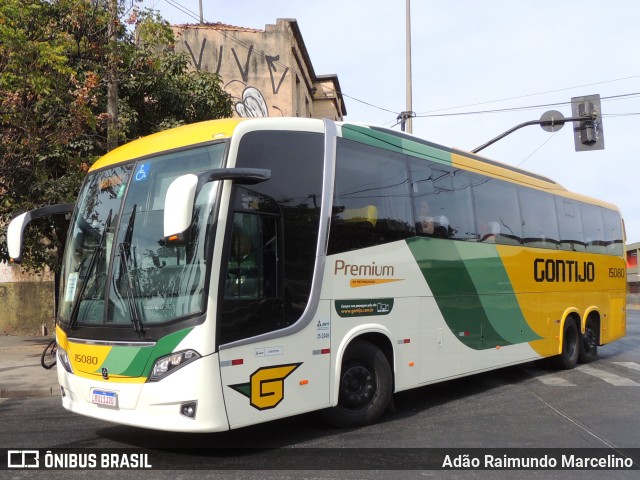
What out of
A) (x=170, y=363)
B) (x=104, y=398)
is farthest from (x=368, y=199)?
(x=104, y=398)

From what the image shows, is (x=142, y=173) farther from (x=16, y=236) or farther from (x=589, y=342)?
(x=589, y=342)

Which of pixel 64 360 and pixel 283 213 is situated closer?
pixel 283 213

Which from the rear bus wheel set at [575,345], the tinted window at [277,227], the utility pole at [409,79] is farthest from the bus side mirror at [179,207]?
the utility pole at [409,79]

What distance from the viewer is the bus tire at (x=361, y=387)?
6711 mm

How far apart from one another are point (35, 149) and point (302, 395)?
300 inches

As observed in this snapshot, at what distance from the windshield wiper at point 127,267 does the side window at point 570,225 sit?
8.16 m

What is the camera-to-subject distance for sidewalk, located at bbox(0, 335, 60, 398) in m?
9.46

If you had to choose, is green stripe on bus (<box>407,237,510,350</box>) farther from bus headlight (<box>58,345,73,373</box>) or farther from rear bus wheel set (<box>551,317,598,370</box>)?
bus headlight (<box>58,345,73,373</box>)

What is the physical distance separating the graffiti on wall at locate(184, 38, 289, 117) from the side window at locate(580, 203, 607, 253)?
1398cm

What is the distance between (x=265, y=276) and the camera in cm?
582

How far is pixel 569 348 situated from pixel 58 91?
10522 millimetres

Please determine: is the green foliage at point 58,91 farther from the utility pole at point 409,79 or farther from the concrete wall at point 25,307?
the utility pole at point 409,79

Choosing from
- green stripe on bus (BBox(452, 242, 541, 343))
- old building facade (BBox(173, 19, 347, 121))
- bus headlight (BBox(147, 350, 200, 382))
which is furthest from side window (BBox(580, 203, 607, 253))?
old building facade (BBox(173, 19, 347, 121))

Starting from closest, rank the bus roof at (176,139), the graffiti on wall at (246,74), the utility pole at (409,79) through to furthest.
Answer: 1. the bus roof at (176,139)
2. the utility pole at (409,79)
3. the graffiti on wall at (246,74)
